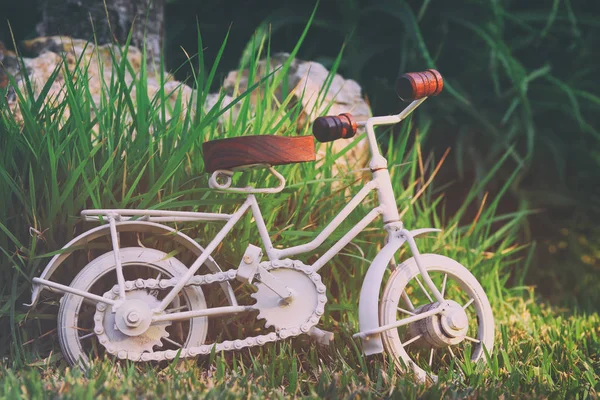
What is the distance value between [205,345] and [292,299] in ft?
1.00

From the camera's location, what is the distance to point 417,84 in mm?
2305

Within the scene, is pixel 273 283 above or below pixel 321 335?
above

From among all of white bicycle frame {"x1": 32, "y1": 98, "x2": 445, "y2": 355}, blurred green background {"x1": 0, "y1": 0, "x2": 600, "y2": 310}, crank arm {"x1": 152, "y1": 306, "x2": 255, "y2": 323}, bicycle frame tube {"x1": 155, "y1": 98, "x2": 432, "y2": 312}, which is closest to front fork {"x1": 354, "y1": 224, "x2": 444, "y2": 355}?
white bicycle frame {"x1": 32, "y1": 98, "x2": 445, "y2": 355}

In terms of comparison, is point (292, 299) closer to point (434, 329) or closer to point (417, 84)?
point (434, 329)

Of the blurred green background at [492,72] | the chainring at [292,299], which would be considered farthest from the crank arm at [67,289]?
the blurred green background at [492,72]

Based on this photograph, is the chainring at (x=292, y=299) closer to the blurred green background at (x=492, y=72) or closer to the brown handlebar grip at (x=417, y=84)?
the brown handlebar grip at (x=417, y=84)

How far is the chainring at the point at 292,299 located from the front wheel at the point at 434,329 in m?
0.22

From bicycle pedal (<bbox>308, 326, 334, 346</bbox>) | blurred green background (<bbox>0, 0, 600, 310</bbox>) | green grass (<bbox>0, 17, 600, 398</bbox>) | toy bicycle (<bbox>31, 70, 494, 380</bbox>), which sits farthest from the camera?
blurred green background (<bbox>0, 0, 600, 310</bbox>)

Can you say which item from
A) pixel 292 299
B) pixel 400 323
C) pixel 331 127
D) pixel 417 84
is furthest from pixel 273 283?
pixel 417 84

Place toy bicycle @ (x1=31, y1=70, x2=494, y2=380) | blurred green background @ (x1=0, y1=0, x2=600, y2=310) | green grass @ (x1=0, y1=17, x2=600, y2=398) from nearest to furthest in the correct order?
1. green grass @ (x1=0, y1=17, x2=600, y2=398)
2. toy bicycle @ (x1=31, y1=70, x2=494, y2=380)
3. blurred green background @ (x1=0, y1=0, x2=600, y2=310)

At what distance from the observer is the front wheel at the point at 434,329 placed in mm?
2307

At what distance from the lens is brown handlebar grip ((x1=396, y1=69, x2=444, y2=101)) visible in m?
2.30

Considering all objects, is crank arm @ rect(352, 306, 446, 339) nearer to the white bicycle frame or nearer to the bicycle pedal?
the white bicycle frame

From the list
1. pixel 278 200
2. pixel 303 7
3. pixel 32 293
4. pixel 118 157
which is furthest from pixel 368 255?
pixel 303 7
